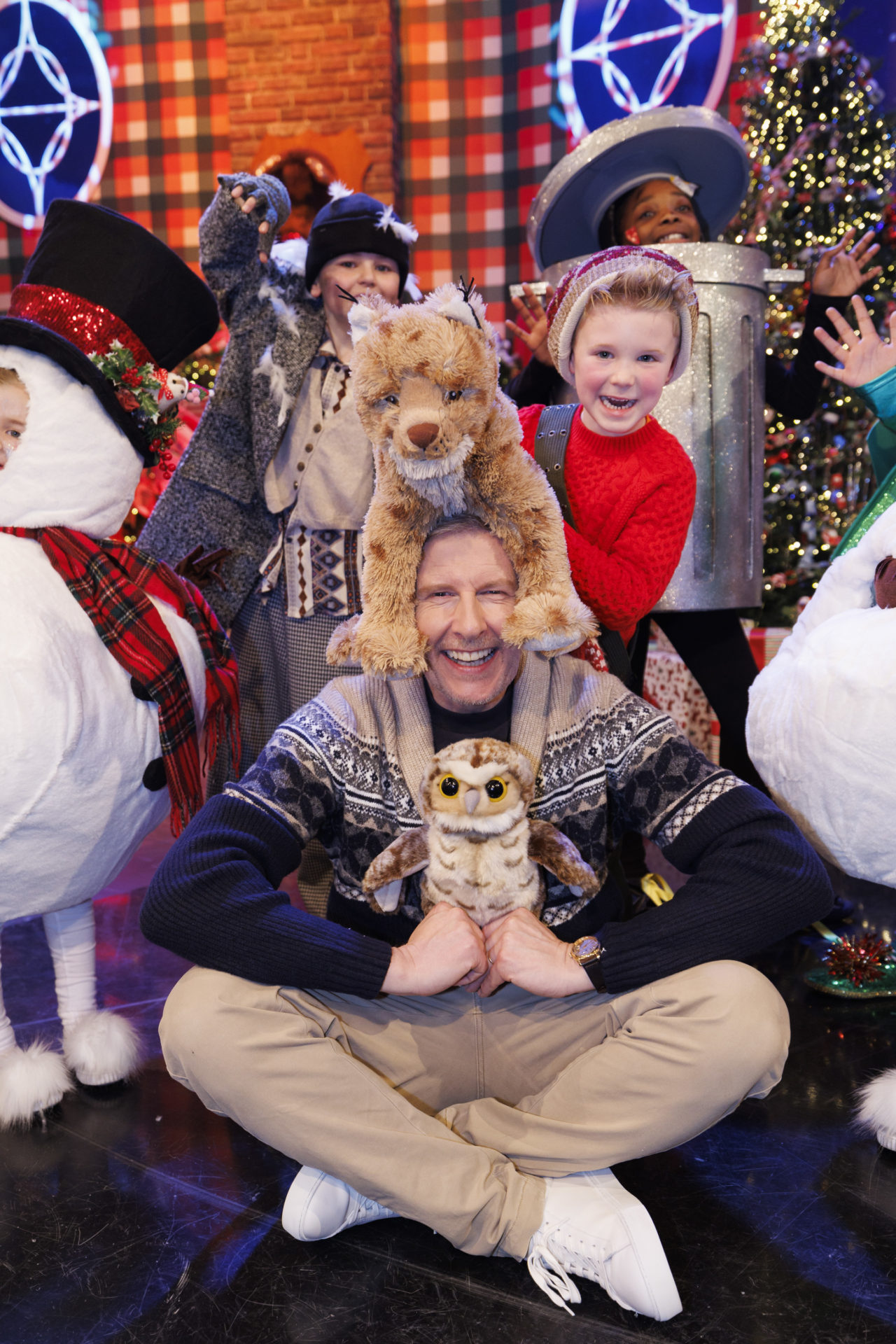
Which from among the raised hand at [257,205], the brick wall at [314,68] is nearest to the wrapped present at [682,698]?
the raised hand at [257,205]

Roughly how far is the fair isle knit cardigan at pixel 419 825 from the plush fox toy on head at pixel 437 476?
14cm

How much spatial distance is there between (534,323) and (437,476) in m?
1.14

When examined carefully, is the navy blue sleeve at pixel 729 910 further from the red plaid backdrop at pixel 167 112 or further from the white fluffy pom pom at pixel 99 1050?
the red plaid backdrop at pixel 167 112

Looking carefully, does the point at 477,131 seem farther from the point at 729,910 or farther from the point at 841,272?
the point at 729,910

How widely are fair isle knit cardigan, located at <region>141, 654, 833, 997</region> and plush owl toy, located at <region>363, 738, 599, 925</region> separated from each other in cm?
7

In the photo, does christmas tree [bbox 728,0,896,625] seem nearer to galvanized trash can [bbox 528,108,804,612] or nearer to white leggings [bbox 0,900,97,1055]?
galvanized trash can [bbox 528,108,804,612]

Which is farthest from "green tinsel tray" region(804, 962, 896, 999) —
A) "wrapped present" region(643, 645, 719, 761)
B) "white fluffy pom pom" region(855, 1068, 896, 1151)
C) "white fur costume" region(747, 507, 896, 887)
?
"wrapped present" region(643, 645, 719, 761)

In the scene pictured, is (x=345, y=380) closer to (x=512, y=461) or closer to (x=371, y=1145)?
(x=512, y=461)

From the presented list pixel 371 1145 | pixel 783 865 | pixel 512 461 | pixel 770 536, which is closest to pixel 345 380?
pixel 512 461

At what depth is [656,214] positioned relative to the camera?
2473mm

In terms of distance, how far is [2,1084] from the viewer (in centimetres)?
178

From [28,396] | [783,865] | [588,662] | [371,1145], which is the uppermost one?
[28,396]

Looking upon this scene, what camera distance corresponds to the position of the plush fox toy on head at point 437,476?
1.41 metres

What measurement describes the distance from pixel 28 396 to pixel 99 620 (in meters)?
0.38
